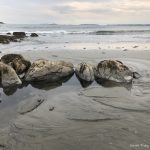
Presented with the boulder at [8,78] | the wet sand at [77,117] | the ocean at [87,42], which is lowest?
the ocean at [87,42]

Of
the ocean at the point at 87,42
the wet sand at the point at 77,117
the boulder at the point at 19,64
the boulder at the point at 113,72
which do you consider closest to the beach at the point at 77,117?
the wet sand at the point at 77,117

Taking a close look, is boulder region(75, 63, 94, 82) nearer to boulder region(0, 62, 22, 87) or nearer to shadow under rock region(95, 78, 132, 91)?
shadow under rock region(95, 78, 132, 91)

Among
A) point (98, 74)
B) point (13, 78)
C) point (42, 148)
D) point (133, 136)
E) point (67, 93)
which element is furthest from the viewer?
point (98, 74)

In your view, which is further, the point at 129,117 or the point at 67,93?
the point at 67,93

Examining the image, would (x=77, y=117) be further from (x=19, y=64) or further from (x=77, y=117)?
(x=19, y=64)

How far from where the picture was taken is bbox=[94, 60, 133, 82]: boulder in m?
11.4

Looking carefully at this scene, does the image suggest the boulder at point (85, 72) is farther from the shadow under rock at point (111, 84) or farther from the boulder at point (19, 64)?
the boulder at point (19, 64)

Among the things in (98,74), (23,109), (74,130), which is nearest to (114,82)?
(98,74)

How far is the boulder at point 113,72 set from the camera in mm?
11352

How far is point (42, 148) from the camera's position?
19.2 feet

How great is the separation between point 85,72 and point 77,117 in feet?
14.7

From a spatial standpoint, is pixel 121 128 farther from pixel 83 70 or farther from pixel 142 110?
pixel 83 70

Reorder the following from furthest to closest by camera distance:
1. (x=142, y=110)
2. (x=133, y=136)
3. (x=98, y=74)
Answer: (x=98, y=74), (x=142, y=110), (x=133, y=136)

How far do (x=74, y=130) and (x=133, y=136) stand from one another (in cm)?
128
